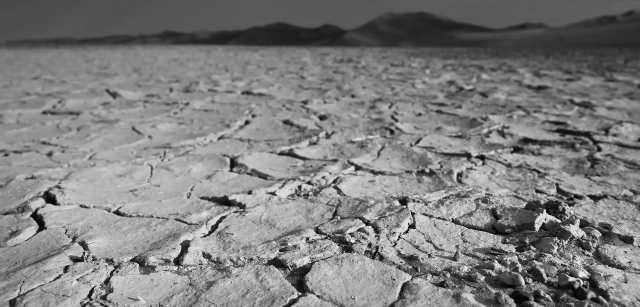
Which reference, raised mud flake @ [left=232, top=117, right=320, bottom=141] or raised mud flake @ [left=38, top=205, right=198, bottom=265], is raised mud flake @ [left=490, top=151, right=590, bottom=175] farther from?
raised mud flake @ [left=38, top=205, right=198, bottom=265]

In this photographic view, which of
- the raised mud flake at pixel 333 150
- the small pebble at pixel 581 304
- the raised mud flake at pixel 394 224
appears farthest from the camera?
the raised mud flake at pixel 333 150

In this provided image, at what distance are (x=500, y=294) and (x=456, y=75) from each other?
401 centimetres

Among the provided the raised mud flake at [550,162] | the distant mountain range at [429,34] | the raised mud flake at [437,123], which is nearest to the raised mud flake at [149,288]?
the raised mud flake at [550,162]

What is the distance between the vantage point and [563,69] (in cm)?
500

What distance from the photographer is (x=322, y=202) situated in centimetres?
154

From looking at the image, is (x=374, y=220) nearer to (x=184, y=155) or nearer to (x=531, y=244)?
(x=531, y=244)

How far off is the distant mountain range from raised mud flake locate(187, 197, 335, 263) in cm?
944

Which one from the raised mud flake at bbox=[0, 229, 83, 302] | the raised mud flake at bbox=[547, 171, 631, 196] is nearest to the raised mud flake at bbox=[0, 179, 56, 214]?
the raised mud flake at bbox=[0, 229, 83, 302]

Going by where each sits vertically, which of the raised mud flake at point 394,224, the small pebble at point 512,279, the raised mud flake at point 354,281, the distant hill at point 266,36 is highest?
the small pebble at point 512,279

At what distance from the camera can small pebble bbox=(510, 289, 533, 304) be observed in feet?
3.21

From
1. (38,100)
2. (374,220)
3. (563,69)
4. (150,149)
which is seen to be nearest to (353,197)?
(374,220)

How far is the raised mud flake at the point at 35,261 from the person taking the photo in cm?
107

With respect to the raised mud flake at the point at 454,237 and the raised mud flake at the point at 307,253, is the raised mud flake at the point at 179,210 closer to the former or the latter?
the raised mud flake at the point at 307,253

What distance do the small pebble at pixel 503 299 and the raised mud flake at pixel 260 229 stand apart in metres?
0.52
